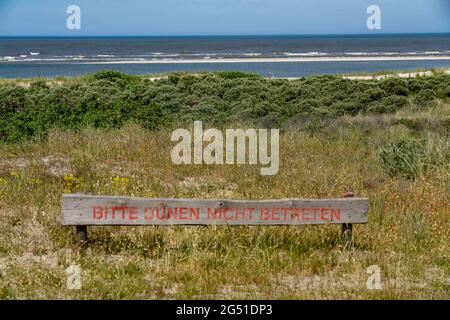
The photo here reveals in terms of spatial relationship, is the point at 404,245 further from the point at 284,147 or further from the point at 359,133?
the point at 359,133

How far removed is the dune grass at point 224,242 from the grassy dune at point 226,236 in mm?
17

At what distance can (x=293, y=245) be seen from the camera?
6695mm

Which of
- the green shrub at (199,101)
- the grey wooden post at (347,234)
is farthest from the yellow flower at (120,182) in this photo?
the green shrub at (199,101)

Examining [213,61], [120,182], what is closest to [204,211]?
[120,182]

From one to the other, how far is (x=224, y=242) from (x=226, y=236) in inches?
4.1

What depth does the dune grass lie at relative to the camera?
5.59 m

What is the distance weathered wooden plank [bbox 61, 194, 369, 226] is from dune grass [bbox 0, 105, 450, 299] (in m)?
0.32

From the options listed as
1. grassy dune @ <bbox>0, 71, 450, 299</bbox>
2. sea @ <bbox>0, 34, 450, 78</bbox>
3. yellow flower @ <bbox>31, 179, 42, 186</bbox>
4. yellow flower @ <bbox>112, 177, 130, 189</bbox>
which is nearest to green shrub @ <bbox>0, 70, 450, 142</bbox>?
grassy dune @ <bbox>0, 71, 450, 299</bbox>

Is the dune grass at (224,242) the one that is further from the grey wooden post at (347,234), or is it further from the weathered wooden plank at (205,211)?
the weathered wooden plank at (205,211)

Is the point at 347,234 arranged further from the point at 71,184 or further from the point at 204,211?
the point at 71,184

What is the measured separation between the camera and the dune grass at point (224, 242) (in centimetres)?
559

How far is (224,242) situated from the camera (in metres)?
6.73

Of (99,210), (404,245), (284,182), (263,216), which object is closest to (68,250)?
(99,210)
